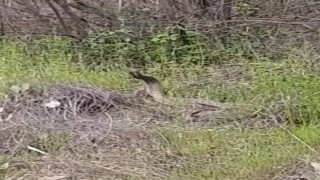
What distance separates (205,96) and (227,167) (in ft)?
3.87

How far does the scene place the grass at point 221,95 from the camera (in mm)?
3666

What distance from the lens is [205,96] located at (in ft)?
15.5

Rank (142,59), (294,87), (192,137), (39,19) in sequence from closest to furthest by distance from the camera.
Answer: (192,137), (294,87), (142,59), (39,19)

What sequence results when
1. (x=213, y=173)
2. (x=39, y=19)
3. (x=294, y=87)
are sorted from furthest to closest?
(x=39, y=19), (x=294, y=87), (x=213, y=173)

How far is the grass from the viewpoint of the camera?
3.67m

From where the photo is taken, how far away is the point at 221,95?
15.5ft

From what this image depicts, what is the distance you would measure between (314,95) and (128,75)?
1.37m

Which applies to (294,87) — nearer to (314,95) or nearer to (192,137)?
(314,95)

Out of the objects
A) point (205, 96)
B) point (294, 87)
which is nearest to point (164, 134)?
point (205, 96)

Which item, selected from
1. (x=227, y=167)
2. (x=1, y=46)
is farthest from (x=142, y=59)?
(x=227, y=167)

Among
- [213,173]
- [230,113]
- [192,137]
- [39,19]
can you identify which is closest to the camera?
[213,173]

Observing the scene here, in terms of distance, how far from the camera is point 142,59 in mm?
5531

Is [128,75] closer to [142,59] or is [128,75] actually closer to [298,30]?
[142,59]

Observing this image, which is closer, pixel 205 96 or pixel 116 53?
pixel 205 96
